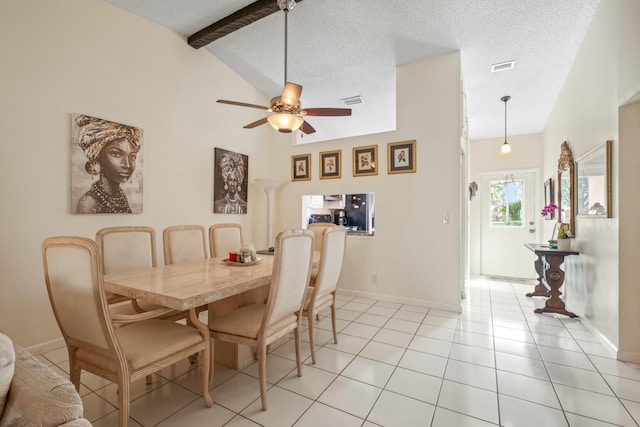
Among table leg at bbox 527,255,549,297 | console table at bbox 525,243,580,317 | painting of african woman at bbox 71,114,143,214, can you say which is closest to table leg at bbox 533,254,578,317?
console table at bbox 525,243,580,317

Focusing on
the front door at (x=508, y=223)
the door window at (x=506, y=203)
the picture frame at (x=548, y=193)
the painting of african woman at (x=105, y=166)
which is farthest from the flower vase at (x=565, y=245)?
the painting of african woman at (x=105, y=166)

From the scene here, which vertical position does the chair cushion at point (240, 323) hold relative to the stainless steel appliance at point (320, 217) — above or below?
below

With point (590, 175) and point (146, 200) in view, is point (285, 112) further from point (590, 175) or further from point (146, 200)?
point (590, 175)

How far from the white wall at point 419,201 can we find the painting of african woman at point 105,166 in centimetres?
258

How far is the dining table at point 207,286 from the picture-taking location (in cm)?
149

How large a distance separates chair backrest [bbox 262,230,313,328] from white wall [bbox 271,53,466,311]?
206 cm

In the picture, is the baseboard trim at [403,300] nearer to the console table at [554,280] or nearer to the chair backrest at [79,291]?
the console table at [554,280]

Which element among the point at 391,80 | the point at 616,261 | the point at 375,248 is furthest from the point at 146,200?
the point at 616,261

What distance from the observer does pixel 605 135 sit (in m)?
2.49

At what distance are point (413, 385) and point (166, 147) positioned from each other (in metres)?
3.42

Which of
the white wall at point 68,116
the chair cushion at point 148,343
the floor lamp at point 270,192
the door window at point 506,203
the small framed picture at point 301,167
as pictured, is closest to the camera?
the chair cushion at point 148,343

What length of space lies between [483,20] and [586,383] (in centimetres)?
316

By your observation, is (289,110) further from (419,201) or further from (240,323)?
(419,201)

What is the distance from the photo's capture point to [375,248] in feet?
13.0
